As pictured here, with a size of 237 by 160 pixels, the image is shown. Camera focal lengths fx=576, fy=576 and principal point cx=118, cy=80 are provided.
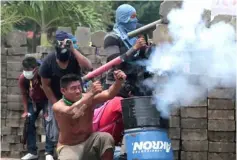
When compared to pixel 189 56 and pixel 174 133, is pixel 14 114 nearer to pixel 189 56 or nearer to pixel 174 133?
pixel 174 133

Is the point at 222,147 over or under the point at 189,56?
under

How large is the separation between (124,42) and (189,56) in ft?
2.44

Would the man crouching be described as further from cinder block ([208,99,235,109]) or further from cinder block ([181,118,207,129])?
cinder block ([208,99,235,109])

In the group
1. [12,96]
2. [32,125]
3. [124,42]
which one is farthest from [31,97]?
[124,42]

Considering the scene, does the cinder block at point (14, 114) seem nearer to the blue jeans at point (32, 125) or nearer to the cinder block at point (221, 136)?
the blue jeans at point (32, 125)

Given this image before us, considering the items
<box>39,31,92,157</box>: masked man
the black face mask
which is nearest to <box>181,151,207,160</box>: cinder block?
<box>39,31,92,157</box>: masked man

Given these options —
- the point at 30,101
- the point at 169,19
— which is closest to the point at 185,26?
the point at 169,19

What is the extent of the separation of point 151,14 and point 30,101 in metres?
22.9

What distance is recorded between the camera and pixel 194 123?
600 cm

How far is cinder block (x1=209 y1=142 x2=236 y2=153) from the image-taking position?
591 cm

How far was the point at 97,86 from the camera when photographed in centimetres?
536

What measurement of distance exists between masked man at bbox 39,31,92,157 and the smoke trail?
835mm

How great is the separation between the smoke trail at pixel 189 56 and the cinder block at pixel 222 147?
21.7 inches

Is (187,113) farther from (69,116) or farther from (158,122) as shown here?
(69,116)
